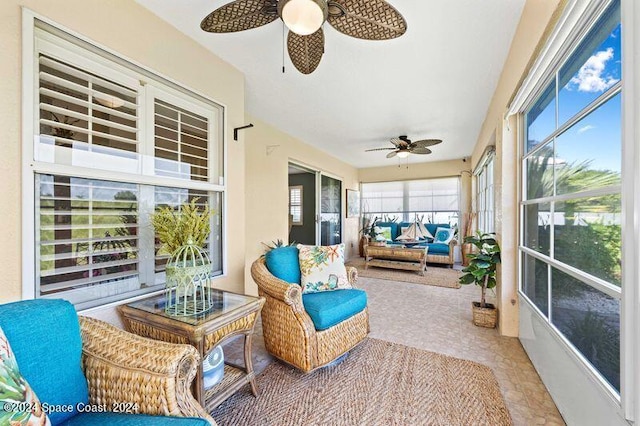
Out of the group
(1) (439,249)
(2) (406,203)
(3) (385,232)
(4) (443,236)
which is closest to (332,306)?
(1) (439,249)

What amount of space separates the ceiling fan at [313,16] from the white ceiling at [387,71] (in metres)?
0.39

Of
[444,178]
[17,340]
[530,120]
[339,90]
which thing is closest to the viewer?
[17,340]

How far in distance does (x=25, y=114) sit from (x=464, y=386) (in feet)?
9.23

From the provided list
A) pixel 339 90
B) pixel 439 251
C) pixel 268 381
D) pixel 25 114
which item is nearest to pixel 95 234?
pixel 25 114

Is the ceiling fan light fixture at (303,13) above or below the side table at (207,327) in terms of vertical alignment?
above

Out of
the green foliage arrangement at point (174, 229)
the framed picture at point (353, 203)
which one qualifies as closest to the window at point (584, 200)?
the green foliage arrangement at point (174, 229)

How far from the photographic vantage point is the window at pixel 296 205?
5.96m

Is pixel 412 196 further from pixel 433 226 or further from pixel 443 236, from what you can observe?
pixel 443 236

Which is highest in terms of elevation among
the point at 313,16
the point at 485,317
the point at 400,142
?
the point at 400,142

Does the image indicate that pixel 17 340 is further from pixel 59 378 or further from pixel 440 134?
pixel 440 134

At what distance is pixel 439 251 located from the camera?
555 centimetres

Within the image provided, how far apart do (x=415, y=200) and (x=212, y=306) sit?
6.20m

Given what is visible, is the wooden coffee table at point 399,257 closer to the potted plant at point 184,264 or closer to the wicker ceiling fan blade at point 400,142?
the wicker ceiling fan blade at point 400,142

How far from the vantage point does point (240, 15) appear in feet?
4.49
